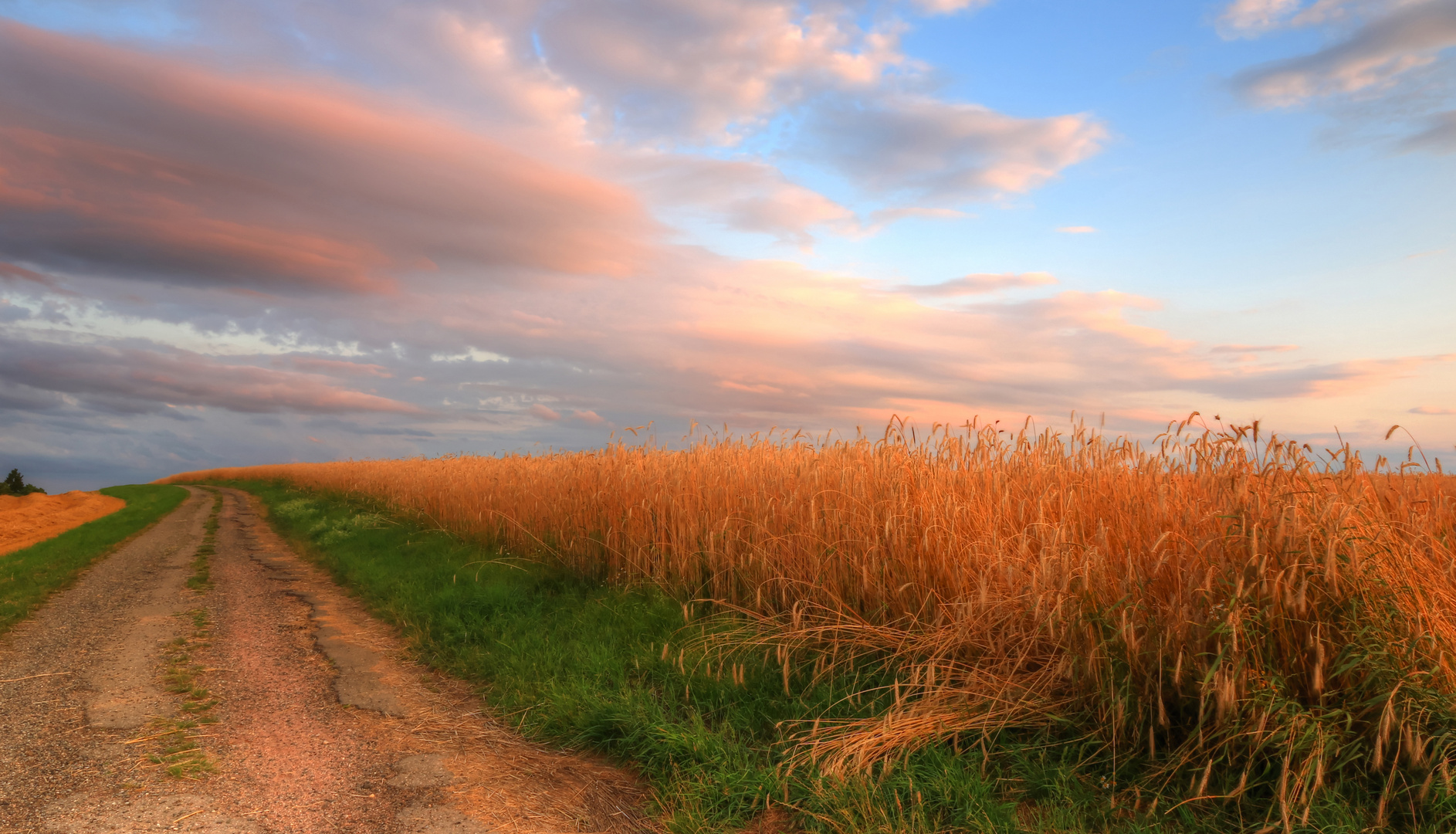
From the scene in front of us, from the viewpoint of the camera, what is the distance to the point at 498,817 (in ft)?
12.4

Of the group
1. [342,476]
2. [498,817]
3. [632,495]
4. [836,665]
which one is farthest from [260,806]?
[342,476]

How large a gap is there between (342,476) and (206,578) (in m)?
22.5

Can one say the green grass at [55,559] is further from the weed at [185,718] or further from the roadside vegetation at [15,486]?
the roadside vegetation at [15,486]

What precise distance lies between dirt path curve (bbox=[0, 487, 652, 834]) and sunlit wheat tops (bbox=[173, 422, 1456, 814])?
1881 mm

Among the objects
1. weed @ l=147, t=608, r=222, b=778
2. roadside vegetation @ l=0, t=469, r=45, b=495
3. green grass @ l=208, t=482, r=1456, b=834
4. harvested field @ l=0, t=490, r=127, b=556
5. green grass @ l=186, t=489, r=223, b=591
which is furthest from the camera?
roadside vegetation @ l=0, t=469, r=45, b=495

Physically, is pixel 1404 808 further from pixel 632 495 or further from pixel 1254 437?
pixel 632 495

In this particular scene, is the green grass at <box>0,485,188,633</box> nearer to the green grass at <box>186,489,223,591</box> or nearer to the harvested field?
the harvested field

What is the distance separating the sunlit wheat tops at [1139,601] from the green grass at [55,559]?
940cm

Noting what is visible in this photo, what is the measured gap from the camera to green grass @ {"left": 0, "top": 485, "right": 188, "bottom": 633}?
361 inches

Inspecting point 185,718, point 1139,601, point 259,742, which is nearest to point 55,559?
point 185,718

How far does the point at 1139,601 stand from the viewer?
151 inches

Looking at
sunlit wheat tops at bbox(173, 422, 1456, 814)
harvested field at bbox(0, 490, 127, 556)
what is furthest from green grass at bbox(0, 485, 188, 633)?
sunlit wheat tops at bbox(173, 422, 1456, 814)

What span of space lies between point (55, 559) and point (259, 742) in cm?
1250

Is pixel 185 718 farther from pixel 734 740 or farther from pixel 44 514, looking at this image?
pixel 44 514
